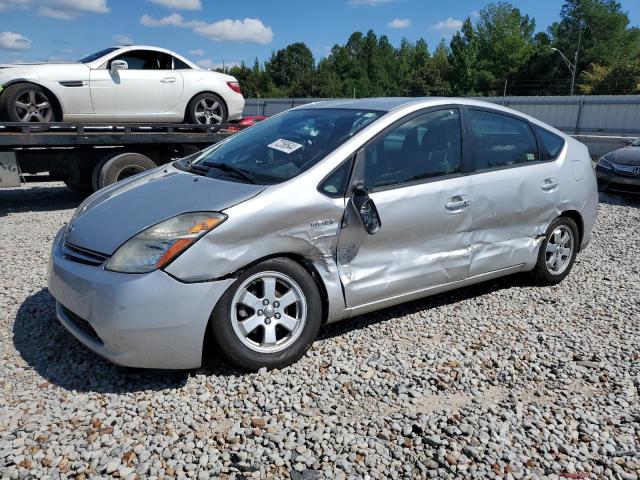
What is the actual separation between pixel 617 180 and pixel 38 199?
10074 millimetres

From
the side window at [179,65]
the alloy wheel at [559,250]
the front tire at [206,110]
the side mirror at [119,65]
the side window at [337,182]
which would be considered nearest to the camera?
the side window at [337,182]

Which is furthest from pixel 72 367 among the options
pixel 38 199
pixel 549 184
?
pixel 38 199

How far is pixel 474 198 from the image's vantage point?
4.21 m

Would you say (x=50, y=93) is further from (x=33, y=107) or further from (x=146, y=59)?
(x=146, y=59)

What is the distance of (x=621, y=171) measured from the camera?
10.2 m

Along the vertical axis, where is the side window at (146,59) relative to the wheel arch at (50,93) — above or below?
above

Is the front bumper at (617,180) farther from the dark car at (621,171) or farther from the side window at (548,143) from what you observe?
the side window at (548,143)

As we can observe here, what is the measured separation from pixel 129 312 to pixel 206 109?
22.2 feet

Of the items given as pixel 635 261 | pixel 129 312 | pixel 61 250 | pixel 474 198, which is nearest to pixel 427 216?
pixel 474 198

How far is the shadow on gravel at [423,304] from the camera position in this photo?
4152mm

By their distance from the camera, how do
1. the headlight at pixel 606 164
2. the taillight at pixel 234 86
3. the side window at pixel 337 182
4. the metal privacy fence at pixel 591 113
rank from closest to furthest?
the side window at pixel 337 182 < the taillight at pixel 234 86 < the headlight at pixel 606 164 < the metal privacy fence at pixel 591 113

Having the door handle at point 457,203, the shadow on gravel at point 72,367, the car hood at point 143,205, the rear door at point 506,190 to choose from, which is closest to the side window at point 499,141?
the rear door at point 506,190

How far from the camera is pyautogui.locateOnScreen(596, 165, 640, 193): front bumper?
9922mm

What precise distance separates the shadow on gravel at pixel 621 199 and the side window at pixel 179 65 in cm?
749
